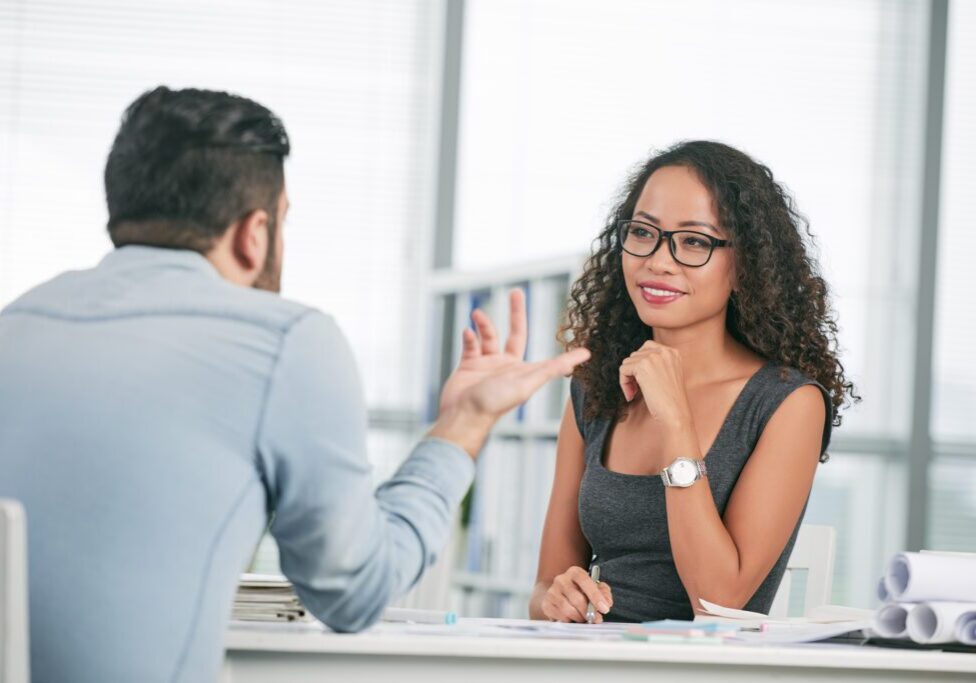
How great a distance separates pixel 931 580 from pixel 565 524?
87cm

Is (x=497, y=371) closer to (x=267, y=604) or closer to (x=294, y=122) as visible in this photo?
(x=267, y=604)

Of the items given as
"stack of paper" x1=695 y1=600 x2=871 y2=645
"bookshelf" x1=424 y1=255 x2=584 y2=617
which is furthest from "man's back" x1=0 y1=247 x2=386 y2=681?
"bookshelf" x1=424 y1=255 x2=584 y2=617

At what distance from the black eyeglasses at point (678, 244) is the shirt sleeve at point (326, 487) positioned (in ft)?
3.33

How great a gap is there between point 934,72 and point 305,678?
404 cm

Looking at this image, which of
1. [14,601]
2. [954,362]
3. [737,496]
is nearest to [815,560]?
[737,496]

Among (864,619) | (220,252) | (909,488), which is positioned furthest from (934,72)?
(220,252)

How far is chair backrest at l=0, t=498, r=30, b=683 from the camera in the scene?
985 mm

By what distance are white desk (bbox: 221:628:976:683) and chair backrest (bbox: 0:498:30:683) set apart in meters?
0.25

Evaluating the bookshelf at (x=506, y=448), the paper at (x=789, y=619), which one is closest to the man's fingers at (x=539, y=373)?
the paper at (x=789, y=619)

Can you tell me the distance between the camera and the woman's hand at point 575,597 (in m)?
1.83

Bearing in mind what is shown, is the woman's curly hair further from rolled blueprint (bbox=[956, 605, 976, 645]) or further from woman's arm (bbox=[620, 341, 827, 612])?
rolled blueprint (bbox=[956, 605, 976, 645])

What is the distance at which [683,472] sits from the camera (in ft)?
6.21

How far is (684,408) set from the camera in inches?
77.9

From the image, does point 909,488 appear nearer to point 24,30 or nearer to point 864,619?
point 864,619
